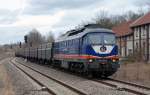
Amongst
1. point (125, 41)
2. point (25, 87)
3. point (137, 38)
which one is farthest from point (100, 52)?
point (125, 41)

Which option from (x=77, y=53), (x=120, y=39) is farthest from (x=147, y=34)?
(x=77, y=53)

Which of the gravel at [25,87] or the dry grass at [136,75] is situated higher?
the dry grass at [136,75]

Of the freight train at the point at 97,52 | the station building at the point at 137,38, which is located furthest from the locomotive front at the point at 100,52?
the station building at the point at 137,38

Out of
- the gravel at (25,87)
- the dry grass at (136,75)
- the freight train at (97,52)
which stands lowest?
the gravel at (25,87)

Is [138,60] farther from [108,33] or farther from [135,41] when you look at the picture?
[108,33]

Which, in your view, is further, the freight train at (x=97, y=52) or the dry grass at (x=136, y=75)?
the freight train at (x=97, y=52)

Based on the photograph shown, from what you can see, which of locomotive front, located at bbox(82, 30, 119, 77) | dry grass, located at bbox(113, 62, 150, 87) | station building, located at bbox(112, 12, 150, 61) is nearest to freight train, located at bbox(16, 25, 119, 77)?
locomotive front, located at bbox(82, 30, 119, 77)

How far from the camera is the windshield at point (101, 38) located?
Answer: 1070 inches

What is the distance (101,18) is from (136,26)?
47.6 m

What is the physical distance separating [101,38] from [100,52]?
1.04 metres

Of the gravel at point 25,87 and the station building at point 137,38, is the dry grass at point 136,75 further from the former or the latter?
the station building at point 137,38

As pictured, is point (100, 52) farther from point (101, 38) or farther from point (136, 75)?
point (136, 75)

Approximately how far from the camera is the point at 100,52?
2680 centimetres

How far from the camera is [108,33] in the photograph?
27.7 metres
